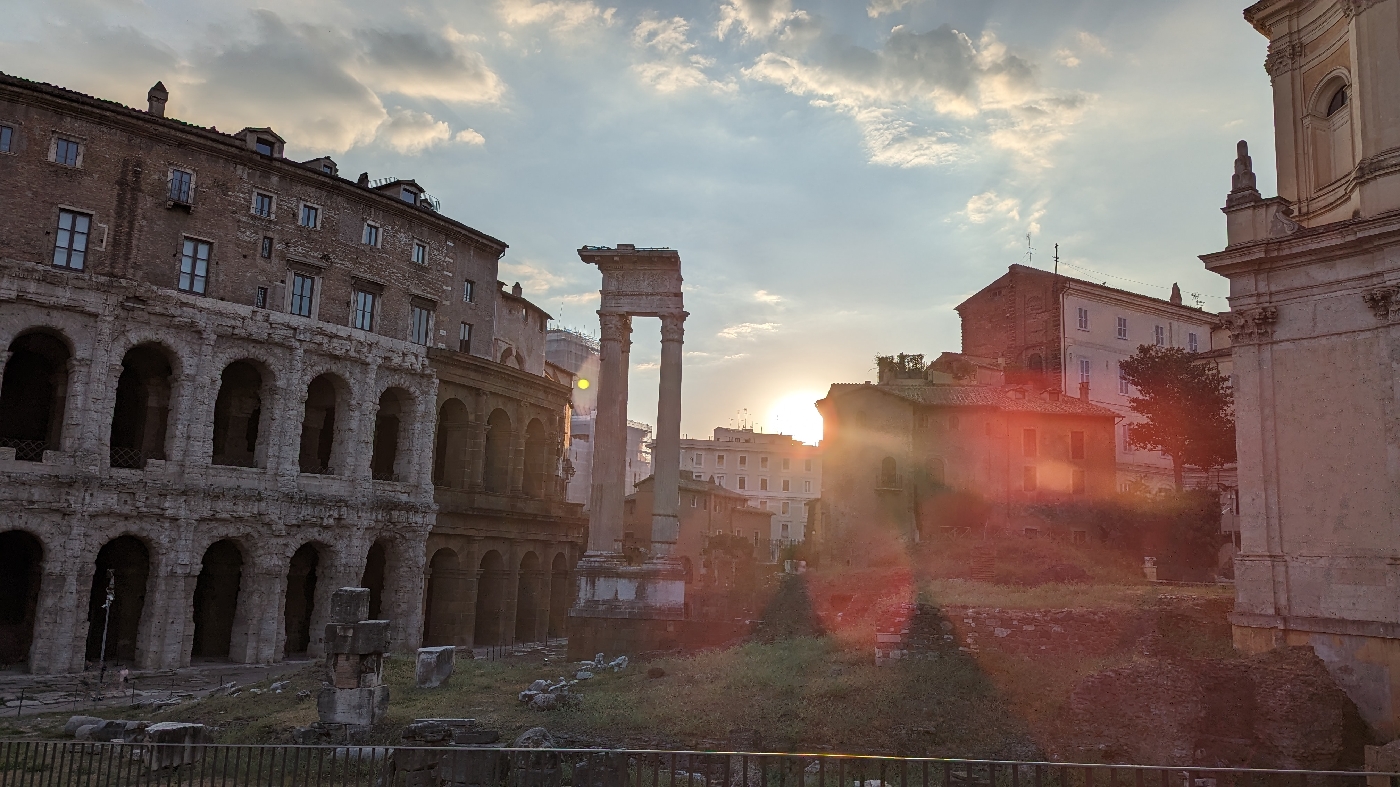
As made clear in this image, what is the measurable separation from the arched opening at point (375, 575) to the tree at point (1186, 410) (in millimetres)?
32165

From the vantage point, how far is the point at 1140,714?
50.6ft

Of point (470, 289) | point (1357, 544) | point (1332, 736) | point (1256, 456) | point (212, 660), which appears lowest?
point (212, 660)

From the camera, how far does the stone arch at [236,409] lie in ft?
110

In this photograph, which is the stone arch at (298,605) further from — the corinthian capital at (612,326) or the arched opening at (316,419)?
the corinthian capital at (612,326)

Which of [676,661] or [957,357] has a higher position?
[957,357]

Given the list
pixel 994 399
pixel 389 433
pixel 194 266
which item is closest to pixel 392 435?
pixel 389 433

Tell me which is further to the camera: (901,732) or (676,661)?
(676,661)

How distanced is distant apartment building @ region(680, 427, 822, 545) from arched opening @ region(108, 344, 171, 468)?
5687cm

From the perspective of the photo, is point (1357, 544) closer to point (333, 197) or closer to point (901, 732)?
point (901, 732)

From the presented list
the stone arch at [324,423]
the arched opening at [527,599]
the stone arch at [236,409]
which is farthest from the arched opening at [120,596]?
the arched opening at [527,599]

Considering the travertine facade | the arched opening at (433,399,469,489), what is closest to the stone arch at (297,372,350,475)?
the arched opening at (433,399,469,489)

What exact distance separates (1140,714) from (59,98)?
32.6 metres

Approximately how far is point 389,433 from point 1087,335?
115ft

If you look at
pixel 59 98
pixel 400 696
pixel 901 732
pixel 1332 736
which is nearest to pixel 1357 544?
pixel 1332 736
